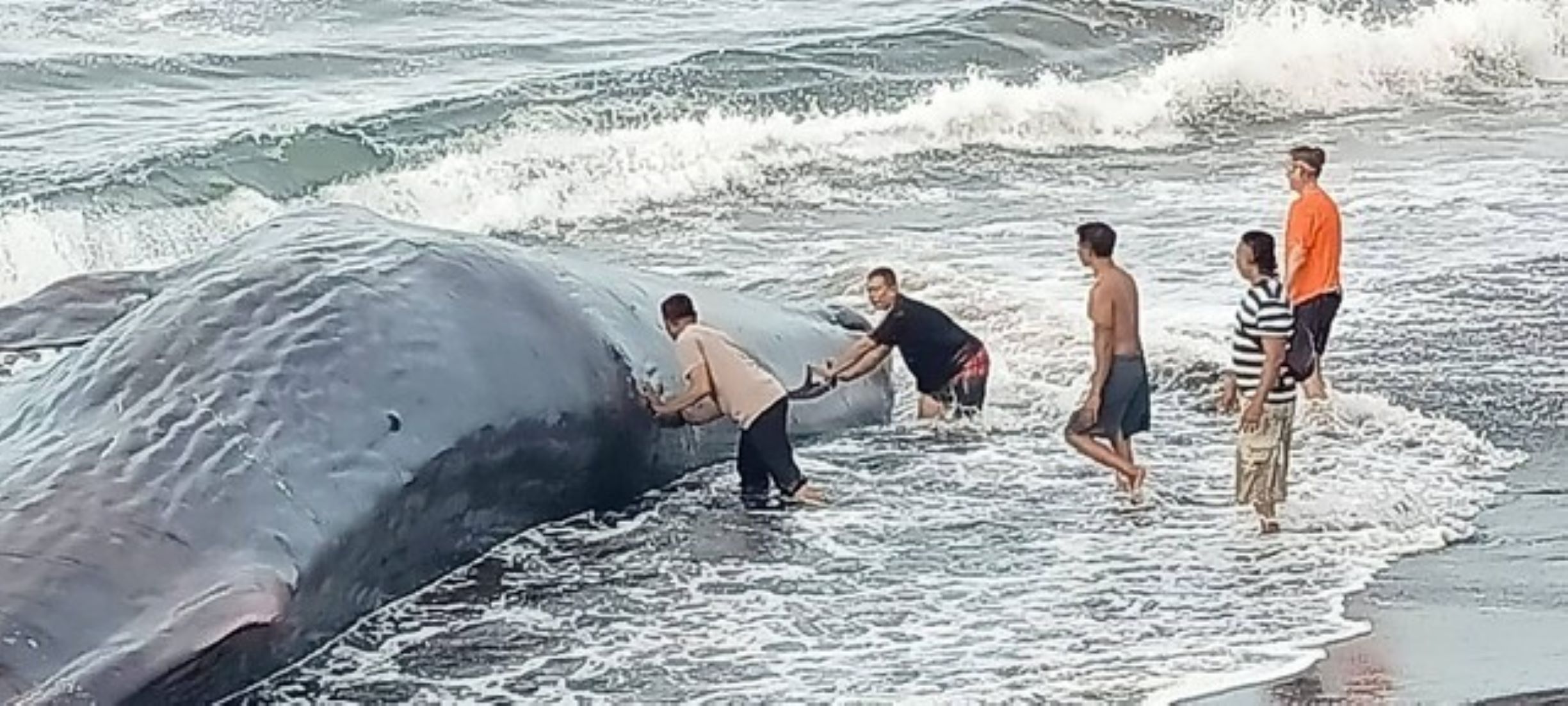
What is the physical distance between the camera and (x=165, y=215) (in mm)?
23531

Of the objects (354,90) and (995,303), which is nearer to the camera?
(995,303)

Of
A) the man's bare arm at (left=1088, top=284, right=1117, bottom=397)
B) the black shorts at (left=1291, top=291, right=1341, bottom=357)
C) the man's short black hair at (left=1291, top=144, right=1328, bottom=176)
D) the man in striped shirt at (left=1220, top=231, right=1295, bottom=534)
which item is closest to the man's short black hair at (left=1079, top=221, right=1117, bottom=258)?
the man's bare arm at (left=1088, top=284, right=1117, bottom=397)

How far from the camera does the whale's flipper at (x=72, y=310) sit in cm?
991

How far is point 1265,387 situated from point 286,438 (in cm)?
475

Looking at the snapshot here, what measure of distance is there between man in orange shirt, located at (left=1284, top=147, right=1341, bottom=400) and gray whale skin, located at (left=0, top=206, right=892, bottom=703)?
4.08 meters

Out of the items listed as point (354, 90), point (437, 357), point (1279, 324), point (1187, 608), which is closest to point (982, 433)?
point (1279, 324)

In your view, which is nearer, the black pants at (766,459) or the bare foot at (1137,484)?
the black pants at (766,459)

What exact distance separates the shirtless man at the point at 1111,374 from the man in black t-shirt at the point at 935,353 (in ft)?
4.53

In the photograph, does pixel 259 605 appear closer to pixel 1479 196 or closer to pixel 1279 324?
pixel 1279 324

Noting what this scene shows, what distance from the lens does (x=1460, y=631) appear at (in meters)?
9.74

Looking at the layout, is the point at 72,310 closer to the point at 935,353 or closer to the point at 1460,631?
the point at 935,353

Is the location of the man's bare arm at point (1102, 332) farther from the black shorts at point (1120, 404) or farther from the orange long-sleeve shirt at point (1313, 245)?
the orange long-sleeve shirt at point (1313, 245)

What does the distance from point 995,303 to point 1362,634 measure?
7290 mm

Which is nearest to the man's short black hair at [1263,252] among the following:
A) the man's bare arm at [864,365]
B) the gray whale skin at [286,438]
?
the man's bare arm at [864,365]
